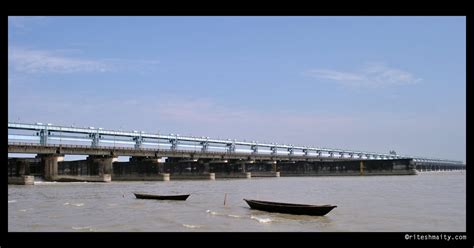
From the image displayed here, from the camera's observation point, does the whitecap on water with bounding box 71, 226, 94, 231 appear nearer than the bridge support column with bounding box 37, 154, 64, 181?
Yes

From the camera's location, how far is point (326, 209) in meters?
33.5

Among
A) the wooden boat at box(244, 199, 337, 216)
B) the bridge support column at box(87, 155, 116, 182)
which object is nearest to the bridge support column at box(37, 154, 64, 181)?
the bridge support column at box(87, 155, 116, 182)

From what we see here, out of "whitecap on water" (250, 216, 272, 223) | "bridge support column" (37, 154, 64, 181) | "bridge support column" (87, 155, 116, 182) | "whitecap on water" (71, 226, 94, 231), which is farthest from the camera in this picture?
"bridge support column" (87, 155, 116, 182)

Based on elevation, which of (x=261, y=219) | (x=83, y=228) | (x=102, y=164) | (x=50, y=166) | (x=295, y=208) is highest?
(x=295, y=208)

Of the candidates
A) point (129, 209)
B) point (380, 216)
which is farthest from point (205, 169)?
point (380, 216)

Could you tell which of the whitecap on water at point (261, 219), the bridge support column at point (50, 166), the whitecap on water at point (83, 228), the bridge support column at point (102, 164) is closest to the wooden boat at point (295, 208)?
the whitecap on water at point (261, 219)

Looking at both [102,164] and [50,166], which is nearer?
[50,166]

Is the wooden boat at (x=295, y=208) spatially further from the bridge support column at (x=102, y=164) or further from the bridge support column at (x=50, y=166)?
the bridge support column at (x=102, y=164)

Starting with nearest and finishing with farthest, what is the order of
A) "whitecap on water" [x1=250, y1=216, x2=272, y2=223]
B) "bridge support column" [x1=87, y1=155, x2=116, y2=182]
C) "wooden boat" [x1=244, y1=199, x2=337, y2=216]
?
"whitecap on water" [x1=250, y1=216, x2=272, y2=223] < "wooden boat" [x1=244, y1=199, x2=337, y2=216] < "bridge support column" [x1=87, y1=155, x2=116, y2=182]

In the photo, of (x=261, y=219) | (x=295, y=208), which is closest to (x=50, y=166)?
(x=261, y=219)

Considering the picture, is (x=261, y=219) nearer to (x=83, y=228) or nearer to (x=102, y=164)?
(x=83, y=228)

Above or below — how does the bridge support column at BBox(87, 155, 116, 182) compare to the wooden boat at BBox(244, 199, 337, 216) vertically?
below

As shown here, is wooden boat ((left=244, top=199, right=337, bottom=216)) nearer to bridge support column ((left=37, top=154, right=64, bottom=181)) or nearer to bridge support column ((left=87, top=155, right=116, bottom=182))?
bridge support column ((left=37, top=154, right=64, bottom=181))
